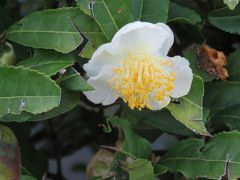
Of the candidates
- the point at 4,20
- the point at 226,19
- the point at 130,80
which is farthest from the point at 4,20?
the point at 226,19

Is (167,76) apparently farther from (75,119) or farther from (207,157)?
(75,119)

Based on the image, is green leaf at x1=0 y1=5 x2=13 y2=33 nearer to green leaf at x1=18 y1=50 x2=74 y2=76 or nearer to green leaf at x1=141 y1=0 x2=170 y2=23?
green leaf at x1=18 y1=50 x2=74 y2=76

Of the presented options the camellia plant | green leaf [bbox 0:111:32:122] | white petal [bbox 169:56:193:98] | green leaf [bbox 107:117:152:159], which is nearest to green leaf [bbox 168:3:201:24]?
the camellia plant

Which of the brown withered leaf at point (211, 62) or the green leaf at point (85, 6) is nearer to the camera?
the green leaf at point (85, 6)

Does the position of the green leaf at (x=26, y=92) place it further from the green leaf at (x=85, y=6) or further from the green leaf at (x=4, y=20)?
the green leaf at (x=4, y=20)

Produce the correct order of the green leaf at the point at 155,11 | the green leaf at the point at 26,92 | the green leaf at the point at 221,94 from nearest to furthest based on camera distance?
1. the green leaf at the point at 26,92
2. the green leaf at the point at 155,11
3. the green leaf at the point at 221,94

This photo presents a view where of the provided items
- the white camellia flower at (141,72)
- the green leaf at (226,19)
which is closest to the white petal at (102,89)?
the white camellia flower at (141,72)
